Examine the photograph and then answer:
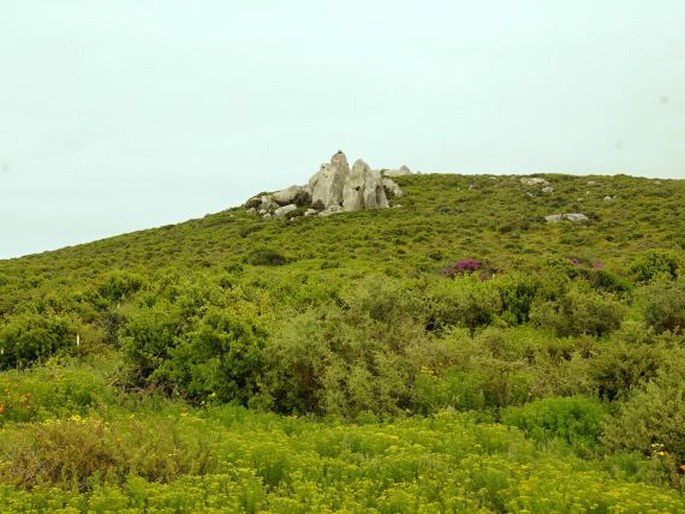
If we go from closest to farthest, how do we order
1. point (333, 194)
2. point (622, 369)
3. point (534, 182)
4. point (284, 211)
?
point (622, 369), point (284, 211), point (333, 194), point (534, 182)

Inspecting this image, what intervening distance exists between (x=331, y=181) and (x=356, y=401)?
48.1m

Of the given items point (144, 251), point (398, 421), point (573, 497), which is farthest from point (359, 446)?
point (144, 251)

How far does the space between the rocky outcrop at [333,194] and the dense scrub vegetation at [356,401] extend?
3339 cm

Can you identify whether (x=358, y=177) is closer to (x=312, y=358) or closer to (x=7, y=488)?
(x=312, y=358)

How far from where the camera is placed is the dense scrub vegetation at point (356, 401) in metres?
6.38

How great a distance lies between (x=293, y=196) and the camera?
5969 centimetres

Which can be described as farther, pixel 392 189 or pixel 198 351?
pixel 392 189

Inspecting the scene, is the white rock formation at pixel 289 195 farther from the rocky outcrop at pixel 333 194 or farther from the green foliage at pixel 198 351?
the green foliage at pixel 198 351

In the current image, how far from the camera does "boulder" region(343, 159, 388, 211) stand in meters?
54.9

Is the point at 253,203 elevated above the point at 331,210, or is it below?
above

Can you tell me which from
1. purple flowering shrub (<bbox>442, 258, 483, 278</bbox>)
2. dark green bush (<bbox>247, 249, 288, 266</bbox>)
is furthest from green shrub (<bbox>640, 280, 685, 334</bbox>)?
dark green bush (<bbox>247, 249, 288, 266</bbox>)

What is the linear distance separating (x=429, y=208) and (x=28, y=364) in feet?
140

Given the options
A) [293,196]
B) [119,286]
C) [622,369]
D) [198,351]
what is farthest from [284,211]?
[622,369]

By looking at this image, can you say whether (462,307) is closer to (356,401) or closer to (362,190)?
(356,401)
